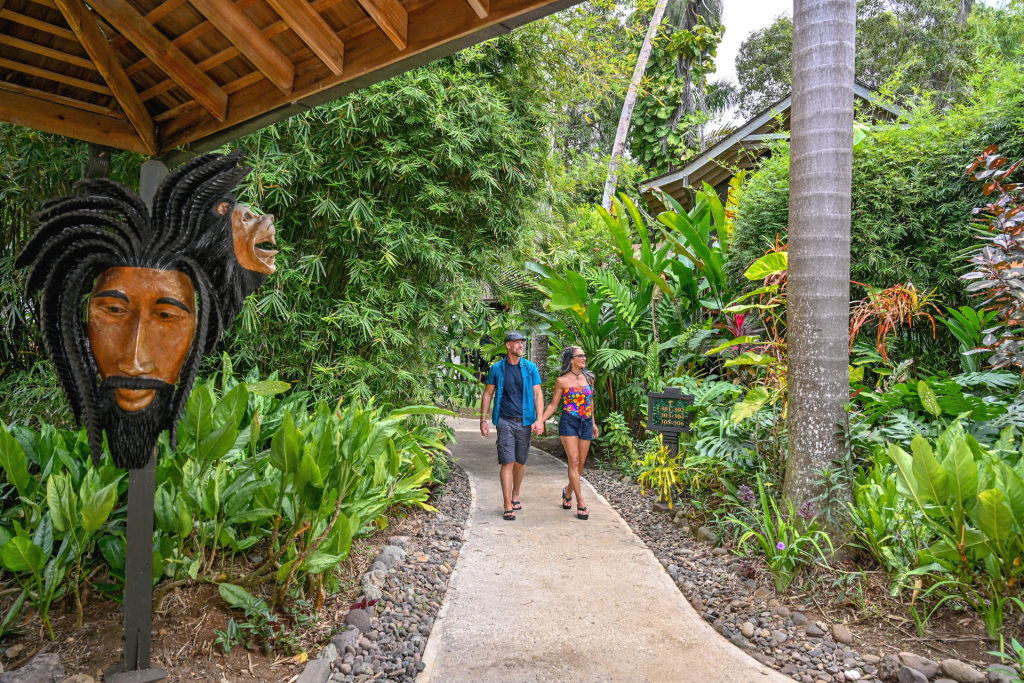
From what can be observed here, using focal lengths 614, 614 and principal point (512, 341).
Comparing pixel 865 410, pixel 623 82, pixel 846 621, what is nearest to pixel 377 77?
pixel 846 621

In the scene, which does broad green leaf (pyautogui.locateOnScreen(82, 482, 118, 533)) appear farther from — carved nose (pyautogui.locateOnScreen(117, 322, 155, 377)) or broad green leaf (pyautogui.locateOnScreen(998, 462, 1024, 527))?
broad green leaf (pyautogui.locateOnScreen(998, 462, 1024, 527))

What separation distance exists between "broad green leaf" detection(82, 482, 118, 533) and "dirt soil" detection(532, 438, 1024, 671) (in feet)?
11.2

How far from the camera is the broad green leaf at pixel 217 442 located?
279 centimetres

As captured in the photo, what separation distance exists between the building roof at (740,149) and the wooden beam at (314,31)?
A: 6353 mm

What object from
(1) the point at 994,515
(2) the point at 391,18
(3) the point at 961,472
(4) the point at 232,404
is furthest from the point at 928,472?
(4) the point at 232,404

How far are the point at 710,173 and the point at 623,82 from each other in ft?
11.6

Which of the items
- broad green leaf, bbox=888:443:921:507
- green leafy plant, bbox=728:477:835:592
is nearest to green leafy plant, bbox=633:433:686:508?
green leafy plant, bbox=728:477:835:592

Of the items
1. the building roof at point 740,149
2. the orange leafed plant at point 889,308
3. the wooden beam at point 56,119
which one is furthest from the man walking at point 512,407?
the building roof at point 740,149

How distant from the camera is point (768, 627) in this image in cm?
322

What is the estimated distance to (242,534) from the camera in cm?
316

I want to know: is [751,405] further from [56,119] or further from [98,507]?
[56,119]

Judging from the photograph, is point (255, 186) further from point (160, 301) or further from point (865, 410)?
point (865, 410)

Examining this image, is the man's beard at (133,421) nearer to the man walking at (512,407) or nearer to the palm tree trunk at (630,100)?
the man walking at (512,407)

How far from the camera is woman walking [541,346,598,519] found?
540cm
